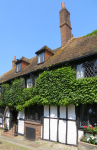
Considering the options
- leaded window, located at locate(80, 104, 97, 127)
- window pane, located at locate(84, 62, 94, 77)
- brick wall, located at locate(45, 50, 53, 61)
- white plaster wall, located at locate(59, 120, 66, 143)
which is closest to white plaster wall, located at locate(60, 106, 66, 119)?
white plaster wall, located at locate(59, 120, 66, 143)

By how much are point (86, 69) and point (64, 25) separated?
22.3ft

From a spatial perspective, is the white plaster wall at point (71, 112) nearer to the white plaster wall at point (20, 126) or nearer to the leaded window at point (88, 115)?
the leaded window at point (88, 115)

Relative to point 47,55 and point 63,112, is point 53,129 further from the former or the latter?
point 47,55

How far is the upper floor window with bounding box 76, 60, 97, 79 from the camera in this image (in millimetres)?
6940

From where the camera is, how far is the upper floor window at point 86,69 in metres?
6.94

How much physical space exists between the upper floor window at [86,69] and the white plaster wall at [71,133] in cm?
302

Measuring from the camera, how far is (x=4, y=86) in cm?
1302

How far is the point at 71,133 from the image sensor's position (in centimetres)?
740

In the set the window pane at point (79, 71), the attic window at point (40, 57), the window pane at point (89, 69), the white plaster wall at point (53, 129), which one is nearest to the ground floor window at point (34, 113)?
the white plaster wall at point (53, 129)

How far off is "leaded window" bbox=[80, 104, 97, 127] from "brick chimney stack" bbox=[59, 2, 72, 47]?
6.97 m

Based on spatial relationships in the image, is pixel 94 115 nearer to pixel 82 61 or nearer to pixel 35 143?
pixel 82 61

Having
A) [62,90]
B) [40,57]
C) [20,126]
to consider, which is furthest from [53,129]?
[40,57]

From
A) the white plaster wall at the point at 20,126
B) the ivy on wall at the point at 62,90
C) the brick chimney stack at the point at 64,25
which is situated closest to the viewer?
the ivy on wall at the point at 62,90

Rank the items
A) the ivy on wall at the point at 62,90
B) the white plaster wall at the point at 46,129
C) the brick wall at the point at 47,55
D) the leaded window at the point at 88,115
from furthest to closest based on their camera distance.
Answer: the brick wall at the point at 47,55, the white plaster wall at the point at 46,129, the leaded window at the point at 88,115, the ivy on wall at the point at 62,90
